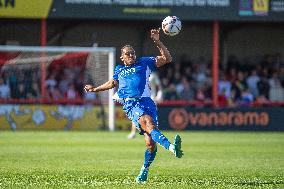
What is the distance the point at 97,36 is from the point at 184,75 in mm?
4305

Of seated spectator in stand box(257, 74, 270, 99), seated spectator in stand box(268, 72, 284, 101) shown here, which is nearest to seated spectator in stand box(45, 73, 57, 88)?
seated spectator in stand box(257, 74, 270, 99)

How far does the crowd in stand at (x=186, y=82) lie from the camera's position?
29.2 metres

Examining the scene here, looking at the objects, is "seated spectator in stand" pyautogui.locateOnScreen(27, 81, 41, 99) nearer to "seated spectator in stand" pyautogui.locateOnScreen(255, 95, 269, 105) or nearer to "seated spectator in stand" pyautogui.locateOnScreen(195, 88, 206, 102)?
"seated spectator in stand" pyautogui.locateOnScreen(195, 88, 206, 102)

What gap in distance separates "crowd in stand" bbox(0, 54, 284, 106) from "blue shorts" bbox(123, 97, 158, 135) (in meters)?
17.1

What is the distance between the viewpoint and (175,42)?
3350 cm

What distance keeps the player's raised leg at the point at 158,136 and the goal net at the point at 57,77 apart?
16.5m

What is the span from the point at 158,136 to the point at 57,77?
19.6 meters

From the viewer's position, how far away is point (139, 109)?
12062 mm

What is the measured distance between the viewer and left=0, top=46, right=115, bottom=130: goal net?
29.0 m

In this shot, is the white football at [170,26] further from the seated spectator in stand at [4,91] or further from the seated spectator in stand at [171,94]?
the seated spectator in stand at [171,94]

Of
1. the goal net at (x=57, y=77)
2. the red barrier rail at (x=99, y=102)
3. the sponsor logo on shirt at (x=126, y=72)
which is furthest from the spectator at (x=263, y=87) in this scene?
the sponsor logo on shirt at (x=126, y=72)

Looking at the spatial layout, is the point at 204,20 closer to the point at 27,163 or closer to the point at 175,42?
the point at 175,42

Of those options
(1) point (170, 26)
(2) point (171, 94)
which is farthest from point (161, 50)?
(2) point (171, 94)

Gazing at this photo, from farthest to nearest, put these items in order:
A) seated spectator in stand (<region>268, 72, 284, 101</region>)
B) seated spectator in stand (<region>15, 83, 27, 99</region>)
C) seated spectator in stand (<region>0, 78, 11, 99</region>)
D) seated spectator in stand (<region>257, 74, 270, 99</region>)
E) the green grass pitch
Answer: seated spectator in stand (<region>268, 72, 284, 101</region>) < seated spectator in stand (<region>257, 74, 270, 99</region>) < seated spectator in stand (<region>15, 83, 27, 99</region>) < seated spectator in stand (<region>0, 78, 11, 99</region>) < the green grass pitch
